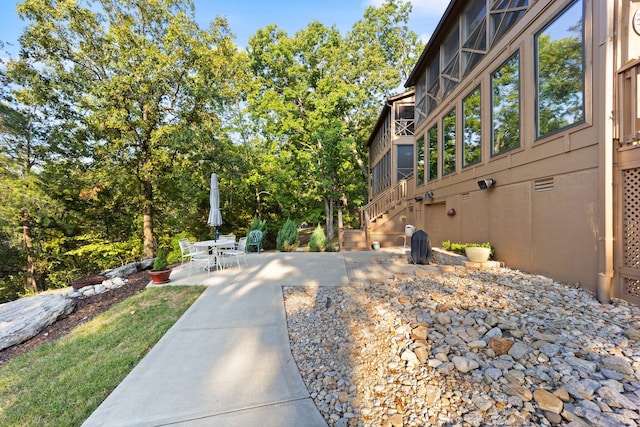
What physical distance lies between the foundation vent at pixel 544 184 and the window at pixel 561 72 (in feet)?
2.89

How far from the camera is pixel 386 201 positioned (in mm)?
13805

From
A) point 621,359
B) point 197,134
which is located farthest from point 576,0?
point 197,134

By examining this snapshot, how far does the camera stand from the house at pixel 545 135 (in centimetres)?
373

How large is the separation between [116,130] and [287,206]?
1026 cm

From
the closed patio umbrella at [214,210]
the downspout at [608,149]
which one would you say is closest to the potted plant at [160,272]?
the closed patio umbrella at [214,210]

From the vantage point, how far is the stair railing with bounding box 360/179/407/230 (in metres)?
13.0

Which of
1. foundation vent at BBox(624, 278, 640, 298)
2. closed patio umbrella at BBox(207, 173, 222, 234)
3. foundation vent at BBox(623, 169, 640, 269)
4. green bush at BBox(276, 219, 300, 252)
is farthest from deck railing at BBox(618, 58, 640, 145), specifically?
green bush at BBox(276, 219, 300, 252)

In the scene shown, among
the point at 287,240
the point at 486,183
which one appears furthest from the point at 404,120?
the point at 486,183

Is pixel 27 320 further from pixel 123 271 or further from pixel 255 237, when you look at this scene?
pixel 255 237

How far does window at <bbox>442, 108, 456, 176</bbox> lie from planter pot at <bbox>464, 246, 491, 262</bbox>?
10.8 ft

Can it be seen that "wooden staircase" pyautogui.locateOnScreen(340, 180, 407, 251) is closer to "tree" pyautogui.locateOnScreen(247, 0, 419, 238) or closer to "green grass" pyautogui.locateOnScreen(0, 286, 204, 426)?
"tree" pyautogui.locateOnScreen(247, 0, 419, 238)

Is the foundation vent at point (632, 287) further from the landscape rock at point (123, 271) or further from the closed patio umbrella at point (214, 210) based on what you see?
the landscape rock at point (123, 271)

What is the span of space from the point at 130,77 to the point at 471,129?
12.3m

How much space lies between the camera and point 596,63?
398 centimetres
